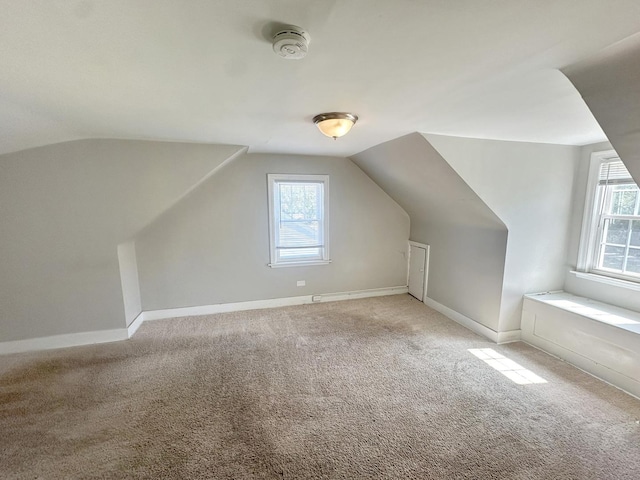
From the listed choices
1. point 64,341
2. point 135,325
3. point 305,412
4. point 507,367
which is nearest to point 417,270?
point 507,367

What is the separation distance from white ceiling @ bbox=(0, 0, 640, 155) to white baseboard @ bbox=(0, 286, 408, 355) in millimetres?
1994

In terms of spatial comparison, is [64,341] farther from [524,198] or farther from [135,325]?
[524,198]

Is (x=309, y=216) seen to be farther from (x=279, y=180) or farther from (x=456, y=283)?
(x=456, y=283)

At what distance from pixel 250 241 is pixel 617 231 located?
4159mm

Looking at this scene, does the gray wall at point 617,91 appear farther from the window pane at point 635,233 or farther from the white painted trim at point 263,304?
the white painted trim at point 263,304

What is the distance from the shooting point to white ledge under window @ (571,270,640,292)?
2.71 metres

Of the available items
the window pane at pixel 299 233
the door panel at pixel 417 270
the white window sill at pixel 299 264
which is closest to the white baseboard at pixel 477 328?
the door panel at pixel 417 270

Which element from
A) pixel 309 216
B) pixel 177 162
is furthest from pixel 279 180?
pixel 177 162

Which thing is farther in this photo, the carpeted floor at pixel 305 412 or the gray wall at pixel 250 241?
the gray wall at pixel 250 241

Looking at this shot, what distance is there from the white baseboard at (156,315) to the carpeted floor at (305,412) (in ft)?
0.51

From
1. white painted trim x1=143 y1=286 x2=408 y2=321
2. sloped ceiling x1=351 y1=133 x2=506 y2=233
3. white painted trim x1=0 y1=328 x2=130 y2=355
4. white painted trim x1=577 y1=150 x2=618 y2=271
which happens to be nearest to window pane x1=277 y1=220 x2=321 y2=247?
white painted trim x1=143 y1=286 x2=408 y2=321

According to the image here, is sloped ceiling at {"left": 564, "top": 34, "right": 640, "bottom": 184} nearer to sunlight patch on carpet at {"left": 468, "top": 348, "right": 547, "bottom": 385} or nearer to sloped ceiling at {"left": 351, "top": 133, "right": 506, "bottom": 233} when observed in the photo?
sloped ceiling at {"left": 351, "top": 133, "right": 506, "bottom": 233}

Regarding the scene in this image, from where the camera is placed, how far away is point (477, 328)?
3.39m

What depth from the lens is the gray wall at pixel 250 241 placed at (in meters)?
3.64
